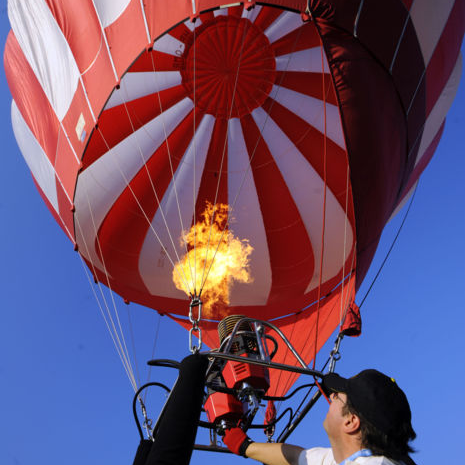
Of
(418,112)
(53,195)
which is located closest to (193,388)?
(418,112)

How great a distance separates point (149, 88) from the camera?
5.54 m

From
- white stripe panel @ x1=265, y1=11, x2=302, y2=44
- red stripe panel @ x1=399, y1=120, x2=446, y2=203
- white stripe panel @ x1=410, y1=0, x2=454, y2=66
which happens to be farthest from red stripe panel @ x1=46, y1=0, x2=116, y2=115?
red stripe panel @ x1=399, y1=120, x2=446, y2=203

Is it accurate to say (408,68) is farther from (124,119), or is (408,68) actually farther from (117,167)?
(117,167)

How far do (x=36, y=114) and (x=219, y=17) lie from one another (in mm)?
2288

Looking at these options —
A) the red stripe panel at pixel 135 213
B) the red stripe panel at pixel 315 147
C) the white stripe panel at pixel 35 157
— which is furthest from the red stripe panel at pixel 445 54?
the white stripe panel at pixel 35 157

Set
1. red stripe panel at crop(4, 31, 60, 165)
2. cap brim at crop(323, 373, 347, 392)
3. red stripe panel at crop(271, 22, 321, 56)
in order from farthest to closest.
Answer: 1. red stripe panel at crop(271, 22, 321, 56)
2. red stripe panel at crop(4, 31, 60, 165)
3. cap brim at crop(323, 373, 347, 392)

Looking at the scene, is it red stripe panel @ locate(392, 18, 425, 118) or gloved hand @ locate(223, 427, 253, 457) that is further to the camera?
red stripe panel @ locate(392, 18, 425, 118)

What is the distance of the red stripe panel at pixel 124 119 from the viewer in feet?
17.5

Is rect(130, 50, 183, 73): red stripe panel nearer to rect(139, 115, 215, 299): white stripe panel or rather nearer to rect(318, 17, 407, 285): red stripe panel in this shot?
rect(139, 115, 215, 299): white stripe panel

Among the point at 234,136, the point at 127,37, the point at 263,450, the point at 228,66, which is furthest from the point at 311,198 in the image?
the point at 263,450

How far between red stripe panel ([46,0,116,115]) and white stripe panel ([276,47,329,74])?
7.27ft

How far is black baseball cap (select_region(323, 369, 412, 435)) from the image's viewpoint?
1.51 m

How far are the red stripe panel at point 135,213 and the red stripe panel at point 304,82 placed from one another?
1.14 meters

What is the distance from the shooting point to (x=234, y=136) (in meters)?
5.98
